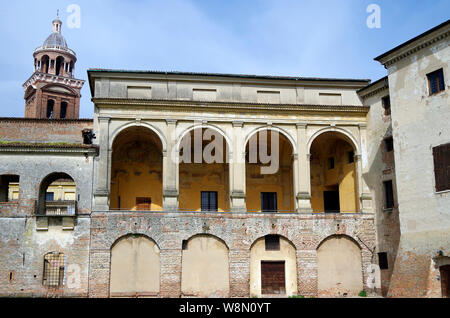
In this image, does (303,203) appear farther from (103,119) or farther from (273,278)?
(103,119)

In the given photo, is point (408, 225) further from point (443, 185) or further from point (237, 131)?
point (237, 131)

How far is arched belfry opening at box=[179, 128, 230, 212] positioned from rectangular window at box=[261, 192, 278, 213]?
2.36 metres

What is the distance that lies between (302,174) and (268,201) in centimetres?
444

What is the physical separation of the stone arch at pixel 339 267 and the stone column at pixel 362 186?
185 centimetres

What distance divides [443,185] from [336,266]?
25.7 feet

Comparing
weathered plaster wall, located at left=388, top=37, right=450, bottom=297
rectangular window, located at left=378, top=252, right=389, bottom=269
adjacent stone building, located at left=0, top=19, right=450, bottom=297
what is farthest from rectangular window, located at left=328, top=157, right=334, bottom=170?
weathered plaster wall, located at left=388, top=37, right=450, bottom=297

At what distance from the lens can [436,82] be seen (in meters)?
23.2

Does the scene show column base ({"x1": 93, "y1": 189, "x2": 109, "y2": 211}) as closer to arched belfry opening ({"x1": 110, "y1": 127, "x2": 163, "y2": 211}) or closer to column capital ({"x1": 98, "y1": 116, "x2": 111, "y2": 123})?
arched belfry opening ({"x1": 110, "y1": 127, "x2": 163, "y2": 211})

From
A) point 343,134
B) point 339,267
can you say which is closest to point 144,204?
point 339,267

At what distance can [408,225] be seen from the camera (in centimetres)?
2362

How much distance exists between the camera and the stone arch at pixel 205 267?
86.2 feet

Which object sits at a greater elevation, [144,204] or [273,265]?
[144,204]
